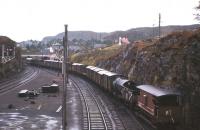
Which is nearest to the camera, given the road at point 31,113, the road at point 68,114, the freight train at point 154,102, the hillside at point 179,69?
the freight train at point 154,102

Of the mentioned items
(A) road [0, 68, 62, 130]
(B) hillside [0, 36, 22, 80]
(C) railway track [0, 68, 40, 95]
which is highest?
(B) hillside [0, 36, 22, 80]

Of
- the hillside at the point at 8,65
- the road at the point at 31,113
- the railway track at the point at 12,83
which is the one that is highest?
the hillside at the point at 8,65

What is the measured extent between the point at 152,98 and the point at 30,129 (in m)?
11.3

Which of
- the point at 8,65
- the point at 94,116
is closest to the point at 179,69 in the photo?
the point at 94,116

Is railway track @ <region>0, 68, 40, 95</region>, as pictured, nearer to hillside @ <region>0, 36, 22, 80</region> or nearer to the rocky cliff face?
hillside @ <region>0, 36, 22, 80</region>

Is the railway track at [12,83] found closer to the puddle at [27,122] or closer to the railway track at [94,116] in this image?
the railway track at [94,116]

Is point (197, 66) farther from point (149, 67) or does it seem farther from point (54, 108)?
point (149, 67)

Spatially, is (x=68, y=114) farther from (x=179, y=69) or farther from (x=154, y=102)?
(x=154, y=102)

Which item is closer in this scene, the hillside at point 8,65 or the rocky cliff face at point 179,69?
the rocky cliff face at point 179,69

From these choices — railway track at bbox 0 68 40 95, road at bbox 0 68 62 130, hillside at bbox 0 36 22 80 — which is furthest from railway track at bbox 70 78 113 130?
hillside at bbox 0 36 22 80

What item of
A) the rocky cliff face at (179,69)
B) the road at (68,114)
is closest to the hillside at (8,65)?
the rocky cliff face at (179,69)

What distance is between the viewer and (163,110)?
33.3 meters

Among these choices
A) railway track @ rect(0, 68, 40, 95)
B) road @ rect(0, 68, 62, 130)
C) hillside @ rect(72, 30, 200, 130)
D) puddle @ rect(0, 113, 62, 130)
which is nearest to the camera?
hillside @ rect(72, 30, 200, 130)

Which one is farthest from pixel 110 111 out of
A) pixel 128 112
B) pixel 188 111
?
pixel 188 111
